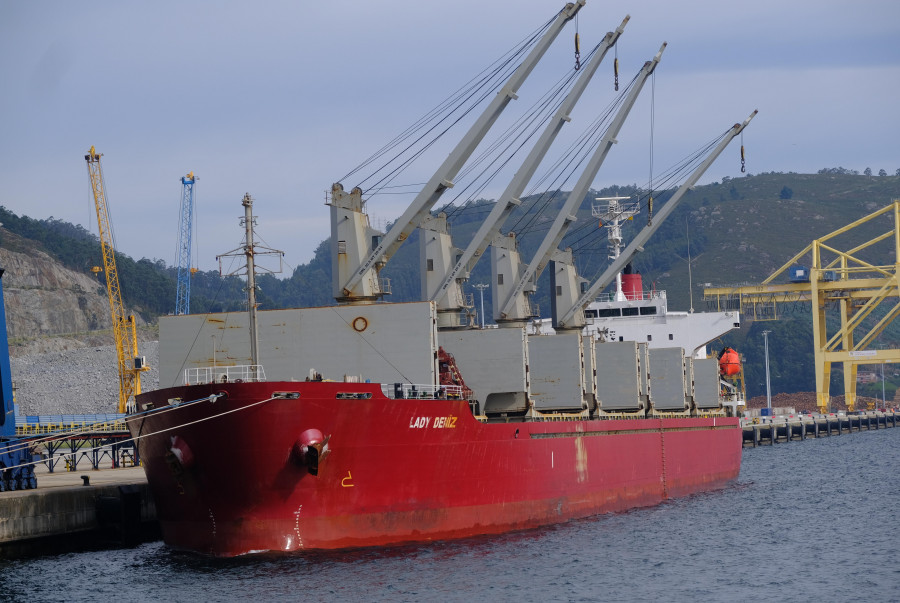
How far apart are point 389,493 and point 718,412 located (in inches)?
1104

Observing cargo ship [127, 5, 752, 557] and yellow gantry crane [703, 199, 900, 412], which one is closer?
cargo ship [127, 5, 752, 557]

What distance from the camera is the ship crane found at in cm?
3375

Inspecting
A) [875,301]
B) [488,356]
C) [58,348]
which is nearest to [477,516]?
[488,356]

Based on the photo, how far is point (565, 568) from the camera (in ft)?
82.1

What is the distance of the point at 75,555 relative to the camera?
93.6 feet

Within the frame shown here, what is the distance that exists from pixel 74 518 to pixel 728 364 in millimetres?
42831

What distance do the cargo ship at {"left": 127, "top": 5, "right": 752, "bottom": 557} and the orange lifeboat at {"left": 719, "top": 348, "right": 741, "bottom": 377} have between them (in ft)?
74.0

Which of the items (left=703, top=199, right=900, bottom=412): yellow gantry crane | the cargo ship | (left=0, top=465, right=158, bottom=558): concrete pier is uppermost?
(left=703, top=199, right=900, bottom=412): yellow gantry crane

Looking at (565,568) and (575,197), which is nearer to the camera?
(565,568)

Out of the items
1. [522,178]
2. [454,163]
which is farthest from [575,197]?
[454,163]

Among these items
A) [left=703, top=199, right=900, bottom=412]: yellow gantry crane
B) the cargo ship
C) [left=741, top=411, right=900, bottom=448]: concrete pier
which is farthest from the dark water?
[left=703, top=199, right=900, bottom=412]: yellow gantry crane

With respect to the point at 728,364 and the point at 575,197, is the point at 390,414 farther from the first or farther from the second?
the point at 728,364

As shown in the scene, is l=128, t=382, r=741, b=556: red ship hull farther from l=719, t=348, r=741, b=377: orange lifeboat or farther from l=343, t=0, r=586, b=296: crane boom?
l=719, t=348, r=741, b=377: orange lifeboat

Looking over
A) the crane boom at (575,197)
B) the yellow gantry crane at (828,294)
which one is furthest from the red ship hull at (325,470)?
the yellow gantry crane at (828,294)
